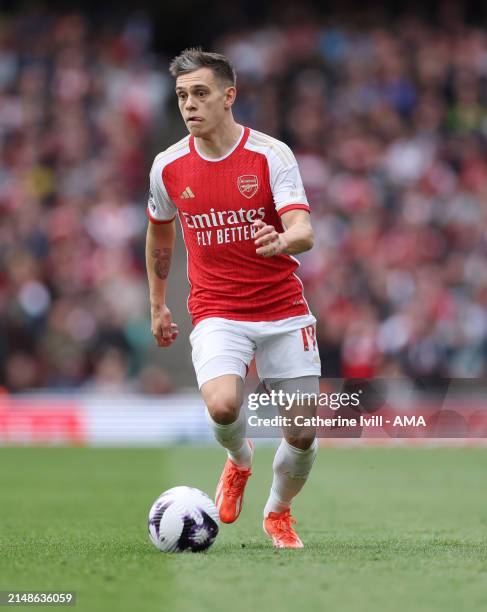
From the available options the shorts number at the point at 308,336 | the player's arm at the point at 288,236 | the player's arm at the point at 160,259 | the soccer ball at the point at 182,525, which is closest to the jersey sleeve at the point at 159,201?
the player's arm at the point at 160,259

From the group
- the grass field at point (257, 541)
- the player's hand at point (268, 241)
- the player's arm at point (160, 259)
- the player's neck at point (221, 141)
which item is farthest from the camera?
the player's arm at point (160, 259)

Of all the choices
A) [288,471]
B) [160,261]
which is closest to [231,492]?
[288,471]

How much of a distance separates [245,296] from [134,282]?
11.5m

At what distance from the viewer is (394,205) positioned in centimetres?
1908

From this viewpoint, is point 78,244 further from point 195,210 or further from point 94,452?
point 195,210

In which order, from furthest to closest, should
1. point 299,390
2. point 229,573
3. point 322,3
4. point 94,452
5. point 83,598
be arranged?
point 322,3, point 94,452, point 299,390, point 229,573, point 83,598

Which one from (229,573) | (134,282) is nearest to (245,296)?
(229,573)

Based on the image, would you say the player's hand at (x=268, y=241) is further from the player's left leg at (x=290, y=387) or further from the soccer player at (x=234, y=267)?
the player's left leg at (x=290, y=387)

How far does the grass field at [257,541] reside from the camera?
5.27m

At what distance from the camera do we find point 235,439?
729 centimetres

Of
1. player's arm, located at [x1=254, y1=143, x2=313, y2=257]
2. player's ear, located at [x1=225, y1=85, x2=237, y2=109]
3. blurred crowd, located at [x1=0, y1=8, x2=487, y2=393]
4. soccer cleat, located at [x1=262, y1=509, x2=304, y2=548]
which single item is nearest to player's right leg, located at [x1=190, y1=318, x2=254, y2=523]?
soccer cleat, located at [x1=262, y1=509, x2=304, y2=548]

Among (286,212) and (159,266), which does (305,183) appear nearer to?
(159,266)

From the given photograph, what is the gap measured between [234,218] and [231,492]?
5.33ft

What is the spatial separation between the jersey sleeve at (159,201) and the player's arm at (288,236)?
2.89 ft
